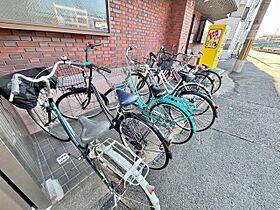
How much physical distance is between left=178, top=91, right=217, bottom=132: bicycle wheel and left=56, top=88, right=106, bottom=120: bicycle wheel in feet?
5.06

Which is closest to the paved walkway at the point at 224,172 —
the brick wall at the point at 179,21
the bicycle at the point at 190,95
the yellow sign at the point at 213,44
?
the bicycle at the point at 190,95

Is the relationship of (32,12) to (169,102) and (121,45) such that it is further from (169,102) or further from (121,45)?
(169,102)

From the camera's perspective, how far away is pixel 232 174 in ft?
5.14

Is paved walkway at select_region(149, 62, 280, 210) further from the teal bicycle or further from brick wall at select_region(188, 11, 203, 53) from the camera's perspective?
brick wall at select_region(188, 11, 203, 53)

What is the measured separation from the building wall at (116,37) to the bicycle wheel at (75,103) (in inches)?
24.6

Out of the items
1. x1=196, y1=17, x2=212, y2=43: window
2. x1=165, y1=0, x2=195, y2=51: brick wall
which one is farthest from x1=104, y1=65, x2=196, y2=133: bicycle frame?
x1=196, y1=17, x2=212, y2=43: window

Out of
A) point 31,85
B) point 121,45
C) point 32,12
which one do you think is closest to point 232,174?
point 31,85

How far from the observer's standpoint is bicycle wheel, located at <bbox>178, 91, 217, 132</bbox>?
1.95 meters

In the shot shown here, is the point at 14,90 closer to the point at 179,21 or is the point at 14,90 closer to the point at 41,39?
the point at 41,39

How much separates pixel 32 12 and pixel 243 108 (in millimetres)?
4755

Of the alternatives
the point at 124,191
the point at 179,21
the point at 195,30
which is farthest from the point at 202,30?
the point at 124,191

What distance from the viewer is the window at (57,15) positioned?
1.47 metres

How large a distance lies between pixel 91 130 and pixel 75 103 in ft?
5.55

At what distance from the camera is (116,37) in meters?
2.79
